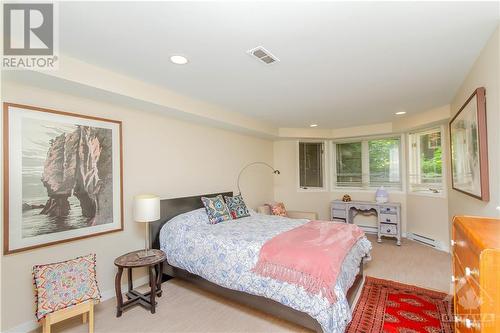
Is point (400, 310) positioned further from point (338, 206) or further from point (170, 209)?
point (338, 206)

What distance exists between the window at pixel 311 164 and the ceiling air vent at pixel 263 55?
151 inches

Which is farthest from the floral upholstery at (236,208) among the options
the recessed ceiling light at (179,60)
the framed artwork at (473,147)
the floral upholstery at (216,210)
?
the framed artwork at (473,147)

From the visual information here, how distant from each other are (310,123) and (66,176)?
4096mm

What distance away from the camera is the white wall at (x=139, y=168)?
2.15m

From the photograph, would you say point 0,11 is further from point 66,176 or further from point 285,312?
point 285,312

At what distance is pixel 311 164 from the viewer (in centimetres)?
600

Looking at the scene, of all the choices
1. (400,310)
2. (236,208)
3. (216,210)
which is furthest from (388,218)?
(216,210)

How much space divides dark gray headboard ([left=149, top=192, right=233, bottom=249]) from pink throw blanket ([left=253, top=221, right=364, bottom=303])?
1.49 metres

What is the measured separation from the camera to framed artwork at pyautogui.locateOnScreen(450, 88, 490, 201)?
2.06 metres

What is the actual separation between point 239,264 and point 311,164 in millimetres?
4098

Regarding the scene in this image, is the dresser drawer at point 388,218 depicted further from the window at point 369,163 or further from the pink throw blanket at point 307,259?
the pink throw blanket at point 307,259

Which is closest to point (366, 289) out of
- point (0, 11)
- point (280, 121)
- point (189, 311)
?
point (189, 311)

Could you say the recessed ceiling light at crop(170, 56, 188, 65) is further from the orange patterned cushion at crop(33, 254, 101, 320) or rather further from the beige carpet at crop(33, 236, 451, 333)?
the beige carpet at crop(33, 236, 451, 333)

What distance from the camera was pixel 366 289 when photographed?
9.45ft
